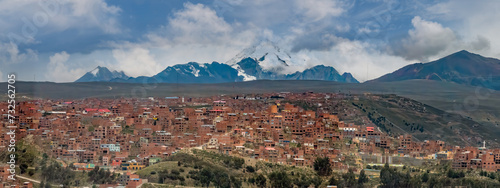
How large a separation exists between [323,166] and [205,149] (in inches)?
262

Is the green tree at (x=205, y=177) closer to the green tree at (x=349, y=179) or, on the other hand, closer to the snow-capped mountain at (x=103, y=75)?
the green tree at (x=349, y=179)

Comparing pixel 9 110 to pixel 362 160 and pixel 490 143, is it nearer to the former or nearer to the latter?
pixel 362 160

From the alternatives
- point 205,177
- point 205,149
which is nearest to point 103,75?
point 205,149

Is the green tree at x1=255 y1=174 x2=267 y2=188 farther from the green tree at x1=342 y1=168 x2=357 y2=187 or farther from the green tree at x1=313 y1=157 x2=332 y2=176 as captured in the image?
the green tree at x1=342 y1=168 x2=357 y2=187

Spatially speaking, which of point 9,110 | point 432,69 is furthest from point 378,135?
point 432,69

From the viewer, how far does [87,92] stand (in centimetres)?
7912

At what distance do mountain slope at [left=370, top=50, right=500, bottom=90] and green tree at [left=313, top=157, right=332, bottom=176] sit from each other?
3820 inches

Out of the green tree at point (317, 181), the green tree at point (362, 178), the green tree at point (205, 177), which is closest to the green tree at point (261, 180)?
the green tree at point (205, 177)

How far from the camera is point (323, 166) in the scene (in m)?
34.2

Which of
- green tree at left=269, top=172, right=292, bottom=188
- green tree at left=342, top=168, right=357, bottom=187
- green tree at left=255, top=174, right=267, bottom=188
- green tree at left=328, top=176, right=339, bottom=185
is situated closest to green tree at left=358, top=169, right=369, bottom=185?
green tree at left=342, top=168, right=357, bottom=187

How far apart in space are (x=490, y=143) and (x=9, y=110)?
1507 inches

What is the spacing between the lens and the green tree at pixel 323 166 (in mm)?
33906

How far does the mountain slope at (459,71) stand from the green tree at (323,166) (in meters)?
97.0

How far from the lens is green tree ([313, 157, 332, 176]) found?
111 ft
